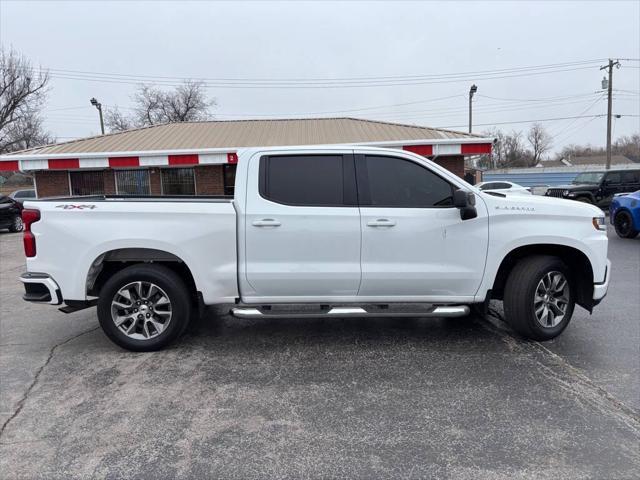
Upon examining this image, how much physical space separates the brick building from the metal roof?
0.03 meters

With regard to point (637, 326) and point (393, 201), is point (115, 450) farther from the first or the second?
point (637, 326)

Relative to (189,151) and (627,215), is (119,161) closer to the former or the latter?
(189,151)

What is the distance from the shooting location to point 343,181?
4590mm

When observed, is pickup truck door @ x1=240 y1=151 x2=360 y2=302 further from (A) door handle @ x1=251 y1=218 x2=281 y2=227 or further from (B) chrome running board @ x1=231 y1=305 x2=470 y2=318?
(B) chrome running board @ x1=231 y1=305 x2=470 y2=318

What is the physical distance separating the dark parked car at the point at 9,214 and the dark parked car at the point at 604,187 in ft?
73.4

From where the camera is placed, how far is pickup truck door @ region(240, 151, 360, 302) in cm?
443

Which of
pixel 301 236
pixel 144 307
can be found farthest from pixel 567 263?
pixel 144 307

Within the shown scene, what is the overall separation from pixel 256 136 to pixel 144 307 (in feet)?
46.1

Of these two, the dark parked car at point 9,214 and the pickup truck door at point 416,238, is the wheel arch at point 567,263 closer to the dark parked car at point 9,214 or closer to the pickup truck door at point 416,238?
the pickup truck door at point 416,238

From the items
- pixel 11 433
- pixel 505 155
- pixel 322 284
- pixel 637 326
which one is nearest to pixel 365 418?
pixel 322 284

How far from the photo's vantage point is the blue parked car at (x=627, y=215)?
12.1 metres

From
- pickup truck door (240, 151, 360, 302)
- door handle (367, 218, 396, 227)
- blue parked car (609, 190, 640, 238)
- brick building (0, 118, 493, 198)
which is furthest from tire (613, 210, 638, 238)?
pickup truck door (240, 151, 360, 302)

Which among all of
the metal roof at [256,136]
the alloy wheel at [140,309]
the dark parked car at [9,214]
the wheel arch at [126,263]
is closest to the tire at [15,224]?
the dark parked car at [9,214]

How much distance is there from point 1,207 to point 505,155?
80.5 metres
